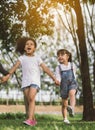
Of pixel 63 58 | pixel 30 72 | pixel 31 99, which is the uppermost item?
pixel 63 58

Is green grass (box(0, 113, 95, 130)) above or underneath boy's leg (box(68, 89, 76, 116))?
underneath

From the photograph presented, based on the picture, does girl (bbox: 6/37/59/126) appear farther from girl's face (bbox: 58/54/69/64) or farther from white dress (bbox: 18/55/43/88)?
girl's face (bbox: 58/54/69/64)

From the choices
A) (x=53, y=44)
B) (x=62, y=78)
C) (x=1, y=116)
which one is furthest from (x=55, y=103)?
(x=62, y=78)

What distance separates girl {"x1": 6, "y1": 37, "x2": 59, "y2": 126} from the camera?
9.68m

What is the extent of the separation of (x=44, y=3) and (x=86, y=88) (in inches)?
173

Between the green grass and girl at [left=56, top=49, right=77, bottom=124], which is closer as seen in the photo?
the green grass

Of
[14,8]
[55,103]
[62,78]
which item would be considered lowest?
[55,103]

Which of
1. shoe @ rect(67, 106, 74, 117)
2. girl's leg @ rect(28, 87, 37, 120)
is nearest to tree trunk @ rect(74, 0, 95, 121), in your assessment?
shoe @ rect(67, 106, 74, 117)

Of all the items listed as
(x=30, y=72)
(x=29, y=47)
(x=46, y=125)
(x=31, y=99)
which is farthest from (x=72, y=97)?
(x=29, y=47)

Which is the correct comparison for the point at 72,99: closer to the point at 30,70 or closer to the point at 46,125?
the point at 46,125

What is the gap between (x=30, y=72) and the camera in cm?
971

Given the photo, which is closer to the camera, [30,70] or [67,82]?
[30,70]

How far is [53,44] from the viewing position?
5644cm

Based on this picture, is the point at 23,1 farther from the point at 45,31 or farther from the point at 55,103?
the point at 55,103
